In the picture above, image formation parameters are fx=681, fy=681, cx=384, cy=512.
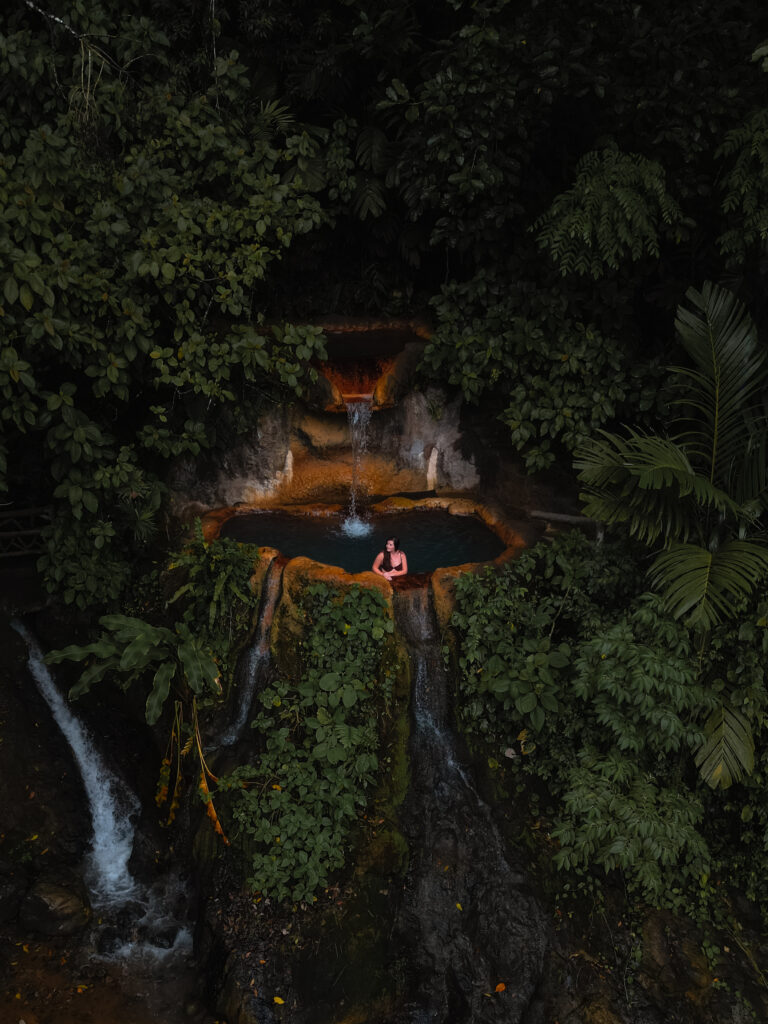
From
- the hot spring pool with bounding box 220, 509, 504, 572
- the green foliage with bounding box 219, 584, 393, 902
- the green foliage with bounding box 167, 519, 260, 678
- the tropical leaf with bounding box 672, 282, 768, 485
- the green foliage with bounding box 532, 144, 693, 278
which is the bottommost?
the green foliage with bounding box 219, 584, 393, 902

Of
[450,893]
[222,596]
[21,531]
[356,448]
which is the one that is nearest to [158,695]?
[222,596]

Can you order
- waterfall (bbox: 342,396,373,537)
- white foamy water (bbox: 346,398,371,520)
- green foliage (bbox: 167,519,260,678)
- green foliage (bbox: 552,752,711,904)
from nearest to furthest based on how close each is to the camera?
1. green foliage (bbox: 552,752,711,904)
2. green foliage (bbox: 167,519,260,678)
3. waterfall (bbox: 342,396,373,537)
4. white foamy water (bbox: 346,398,371,520)

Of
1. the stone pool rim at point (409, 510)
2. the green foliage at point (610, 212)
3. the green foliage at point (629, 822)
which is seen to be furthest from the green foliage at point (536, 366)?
the green foliage at point (629, 822)

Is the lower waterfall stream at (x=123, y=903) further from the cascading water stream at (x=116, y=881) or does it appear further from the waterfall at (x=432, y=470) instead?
the waterfall at (x=432, y=470)

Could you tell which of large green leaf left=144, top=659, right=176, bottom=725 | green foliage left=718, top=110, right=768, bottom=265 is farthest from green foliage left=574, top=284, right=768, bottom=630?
large green leaf left=144, top=659, right=176, bottom=725

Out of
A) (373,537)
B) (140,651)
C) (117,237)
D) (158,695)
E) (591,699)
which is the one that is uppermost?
(117,237)

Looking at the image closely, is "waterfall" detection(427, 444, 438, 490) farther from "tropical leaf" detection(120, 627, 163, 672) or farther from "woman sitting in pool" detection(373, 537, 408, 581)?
"tropical leaf" detection(120, 627, 163, 672)

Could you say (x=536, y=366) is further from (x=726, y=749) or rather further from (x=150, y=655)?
(x=150, y=655)
